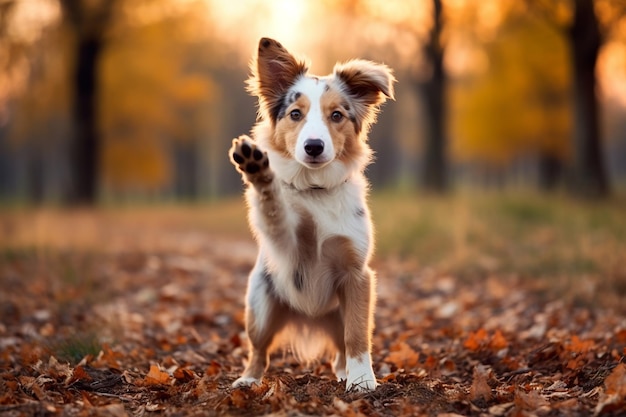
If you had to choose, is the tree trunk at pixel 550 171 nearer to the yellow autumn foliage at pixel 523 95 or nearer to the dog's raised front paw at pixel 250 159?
the yellow autumn foliage at pixel 523 95

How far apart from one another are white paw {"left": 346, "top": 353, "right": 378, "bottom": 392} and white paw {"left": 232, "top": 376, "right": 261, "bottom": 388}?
29.0 inches

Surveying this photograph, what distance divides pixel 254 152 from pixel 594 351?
3.09m

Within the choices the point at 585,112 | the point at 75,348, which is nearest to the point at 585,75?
the point at 585,112

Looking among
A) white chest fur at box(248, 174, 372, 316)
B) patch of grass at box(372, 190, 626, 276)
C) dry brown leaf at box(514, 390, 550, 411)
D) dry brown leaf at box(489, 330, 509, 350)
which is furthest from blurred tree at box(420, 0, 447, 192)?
dry brown leaf at box(514, 390, 550, 411)

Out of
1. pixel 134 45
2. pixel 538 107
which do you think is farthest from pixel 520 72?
pixel 134 45

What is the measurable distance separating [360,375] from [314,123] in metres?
1.76

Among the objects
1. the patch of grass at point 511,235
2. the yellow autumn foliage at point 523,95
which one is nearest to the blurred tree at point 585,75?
the patch of grass at point 511,235

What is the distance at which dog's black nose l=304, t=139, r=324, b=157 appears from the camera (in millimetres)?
4148

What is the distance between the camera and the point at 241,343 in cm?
610

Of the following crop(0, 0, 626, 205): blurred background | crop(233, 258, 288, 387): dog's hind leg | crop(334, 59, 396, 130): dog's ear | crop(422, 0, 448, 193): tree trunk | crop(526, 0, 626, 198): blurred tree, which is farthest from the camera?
crop(422, 0, 448, 193): tree trunk

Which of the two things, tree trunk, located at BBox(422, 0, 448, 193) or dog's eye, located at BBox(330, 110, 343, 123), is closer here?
dog's eye, located at BBox(330, 110, 343, 123)

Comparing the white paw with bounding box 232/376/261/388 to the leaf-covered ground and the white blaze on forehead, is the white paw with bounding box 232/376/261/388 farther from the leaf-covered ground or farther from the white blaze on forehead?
the white blaze on forehead

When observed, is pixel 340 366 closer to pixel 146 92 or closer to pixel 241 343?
pixel 241 343

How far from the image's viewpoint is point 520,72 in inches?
928
